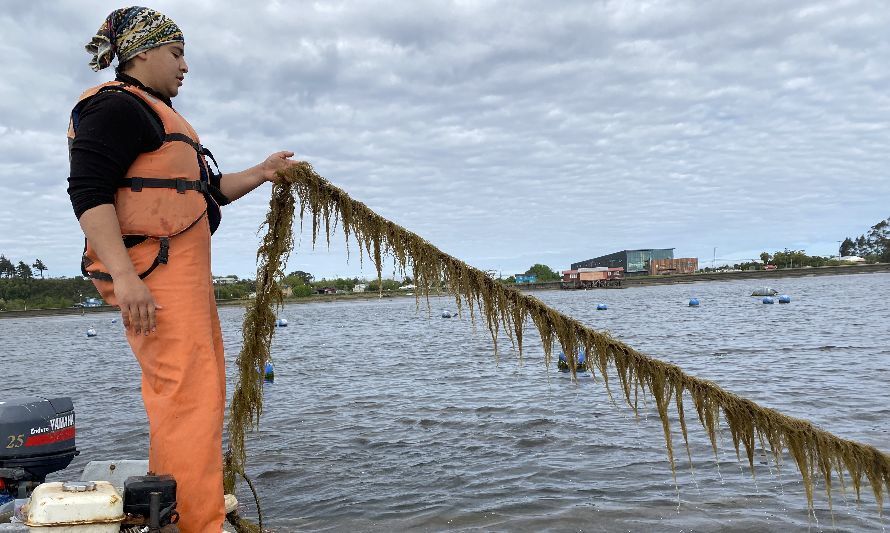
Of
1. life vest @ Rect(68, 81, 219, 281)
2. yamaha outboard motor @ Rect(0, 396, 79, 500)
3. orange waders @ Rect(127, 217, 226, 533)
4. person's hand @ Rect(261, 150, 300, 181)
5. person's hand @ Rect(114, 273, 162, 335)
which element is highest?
person's hand @ Rect(261, 150, 300, 181)

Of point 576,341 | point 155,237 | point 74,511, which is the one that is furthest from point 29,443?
point 576,341

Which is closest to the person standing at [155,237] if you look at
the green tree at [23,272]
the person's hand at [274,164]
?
the person's hand at [274,164]

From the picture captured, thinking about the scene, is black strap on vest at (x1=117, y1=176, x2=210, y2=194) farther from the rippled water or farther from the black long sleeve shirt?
the rippled water

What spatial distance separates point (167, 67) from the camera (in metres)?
3.46

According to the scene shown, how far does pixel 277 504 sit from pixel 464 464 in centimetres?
265

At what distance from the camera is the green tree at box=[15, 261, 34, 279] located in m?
158

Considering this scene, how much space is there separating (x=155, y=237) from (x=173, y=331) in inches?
19.5

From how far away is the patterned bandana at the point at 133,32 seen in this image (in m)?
3.36

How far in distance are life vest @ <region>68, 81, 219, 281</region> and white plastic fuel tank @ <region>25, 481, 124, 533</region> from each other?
1.03 m

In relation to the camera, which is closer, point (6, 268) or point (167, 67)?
point (167, 67)

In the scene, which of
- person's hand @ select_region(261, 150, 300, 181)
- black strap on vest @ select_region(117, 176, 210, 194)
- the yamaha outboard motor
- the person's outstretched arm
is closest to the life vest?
black strap on vest @ select_region(117, 176, 210, 194)

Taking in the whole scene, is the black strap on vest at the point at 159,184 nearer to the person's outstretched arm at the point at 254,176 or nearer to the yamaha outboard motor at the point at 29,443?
the person's outstretched arm at the point at 254,176

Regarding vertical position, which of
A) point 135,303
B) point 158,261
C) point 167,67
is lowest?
point 135,303

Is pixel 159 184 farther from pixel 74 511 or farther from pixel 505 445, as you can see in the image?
pixel 505 445
